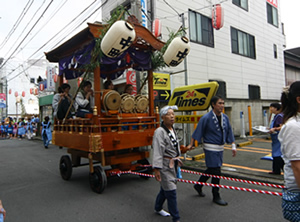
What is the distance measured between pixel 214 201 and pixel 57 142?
4030 millimetres

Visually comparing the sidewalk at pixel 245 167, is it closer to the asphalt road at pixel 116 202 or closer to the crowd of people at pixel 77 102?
the asphalt road at pixel 116 202

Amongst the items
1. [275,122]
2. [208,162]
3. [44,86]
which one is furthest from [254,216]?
[44,86]

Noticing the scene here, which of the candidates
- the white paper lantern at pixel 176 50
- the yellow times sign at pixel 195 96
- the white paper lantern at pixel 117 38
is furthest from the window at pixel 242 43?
the white paper lantern at pixel 117 38

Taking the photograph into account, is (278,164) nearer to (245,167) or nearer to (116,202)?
(245,167)

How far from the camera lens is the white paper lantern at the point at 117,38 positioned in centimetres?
362

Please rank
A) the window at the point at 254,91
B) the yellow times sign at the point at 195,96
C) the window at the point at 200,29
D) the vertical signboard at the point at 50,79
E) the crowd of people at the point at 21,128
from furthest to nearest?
the crowd of people at the point at 21,128, the vertical signboard at the point at 50,79, the window at the point at 254,91, the window at the point at 200,29, the yellow times sign at the point at 195,96

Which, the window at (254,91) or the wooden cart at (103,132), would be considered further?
the window at (254,91)

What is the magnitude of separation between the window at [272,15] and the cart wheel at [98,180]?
18730mm

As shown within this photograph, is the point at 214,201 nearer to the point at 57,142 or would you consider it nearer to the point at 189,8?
the point at 57,142

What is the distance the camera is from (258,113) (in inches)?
580

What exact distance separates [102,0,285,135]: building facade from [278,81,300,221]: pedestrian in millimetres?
6457

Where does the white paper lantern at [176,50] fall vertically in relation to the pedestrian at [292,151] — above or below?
above

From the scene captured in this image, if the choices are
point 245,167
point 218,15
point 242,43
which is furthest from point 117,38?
point 242,43

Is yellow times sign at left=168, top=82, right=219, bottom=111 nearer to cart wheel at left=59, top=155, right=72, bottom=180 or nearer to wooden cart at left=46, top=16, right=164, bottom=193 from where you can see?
wooden cart at left=46, top=16, right=164, bottom=193
